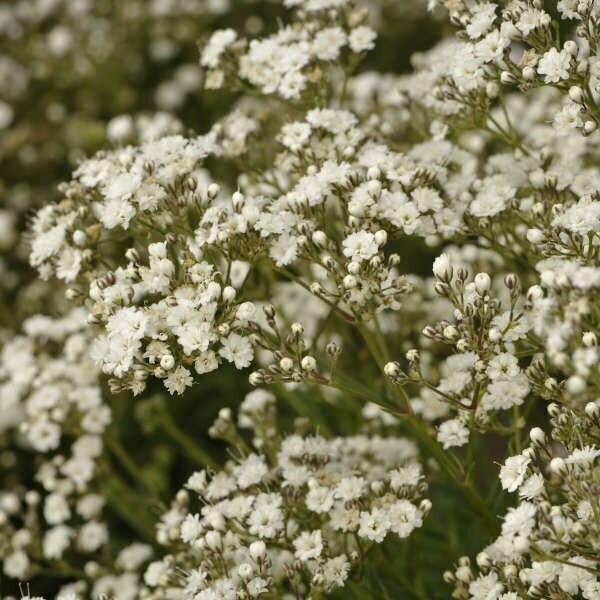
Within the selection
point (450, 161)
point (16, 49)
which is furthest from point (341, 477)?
point (16, 49)

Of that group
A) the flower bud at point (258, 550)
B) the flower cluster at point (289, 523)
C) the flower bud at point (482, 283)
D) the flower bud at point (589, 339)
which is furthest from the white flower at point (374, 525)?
the flower bud at point (589, 339)

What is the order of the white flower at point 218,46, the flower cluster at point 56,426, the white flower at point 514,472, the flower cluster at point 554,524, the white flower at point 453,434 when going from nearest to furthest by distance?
the flower cluster at point 554,524 < the white flower at point 514,472 < the white flower at point 453,434 < the white flower at point 218,46 < the flower cluster at point 56,426

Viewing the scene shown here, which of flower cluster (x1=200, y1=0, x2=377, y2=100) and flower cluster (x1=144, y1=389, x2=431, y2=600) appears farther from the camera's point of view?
flower cluster (x1=200, y1=0, x2=377, y2=100)

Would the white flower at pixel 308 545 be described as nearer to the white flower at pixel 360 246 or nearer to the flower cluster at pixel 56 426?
the white flower at pixel 360 246

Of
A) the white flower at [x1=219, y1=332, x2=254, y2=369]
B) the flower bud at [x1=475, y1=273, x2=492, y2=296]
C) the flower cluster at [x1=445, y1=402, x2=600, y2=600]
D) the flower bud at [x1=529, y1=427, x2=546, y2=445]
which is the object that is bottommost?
the flower cluster at [x1=445, y1=402, x2=600, y2=600]

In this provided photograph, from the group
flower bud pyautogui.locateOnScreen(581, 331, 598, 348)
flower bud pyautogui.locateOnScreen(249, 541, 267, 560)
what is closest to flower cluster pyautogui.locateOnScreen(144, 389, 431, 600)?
flower bud pyautogui.locateOnScreen(249, 541, 267, 560)

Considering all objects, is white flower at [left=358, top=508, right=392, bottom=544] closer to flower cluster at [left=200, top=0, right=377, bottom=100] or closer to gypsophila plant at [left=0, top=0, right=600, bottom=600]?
gypsophila plant at [left=0, top=0, right=600, bottom=600]

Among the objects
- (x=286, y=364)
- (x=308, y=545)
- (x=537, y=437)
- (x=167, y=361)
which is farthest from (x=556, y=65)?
(x=308, y=545)

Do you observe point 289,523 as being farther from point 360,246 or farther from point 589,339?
point 589,339

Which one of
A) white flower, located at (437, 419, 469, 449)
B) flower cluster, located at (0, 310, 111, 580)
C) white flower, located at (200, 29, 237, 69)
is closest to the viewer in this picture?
white flower, located at (437, 419, 469, 449)
